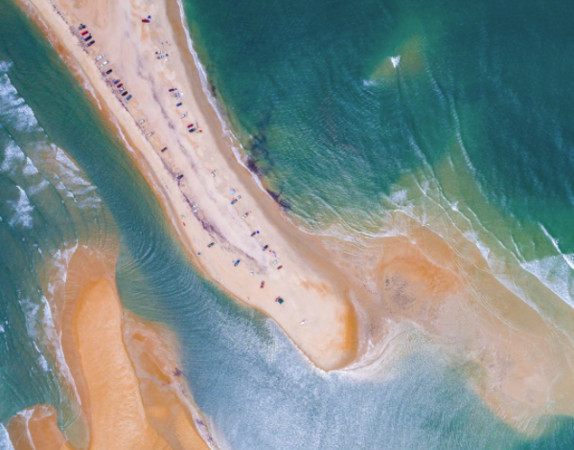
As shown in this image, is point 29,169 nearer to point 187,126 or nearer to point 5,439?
point 187,126

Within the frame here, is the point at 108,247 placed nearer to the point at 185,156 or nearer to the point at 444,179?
the point at 185,156

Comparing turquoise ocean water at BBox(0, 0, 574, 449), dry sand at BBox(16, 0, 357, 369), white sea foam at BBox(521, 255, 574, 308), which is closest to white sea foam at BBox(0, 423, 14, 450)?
turquoise ocean water at BBox(0, 0, 574, 449)

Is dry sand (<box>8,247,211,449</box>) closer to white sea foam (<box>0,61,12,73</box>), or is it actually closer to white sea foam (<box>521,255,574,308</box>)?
white sea foam (<box>0,61,12,73</box>)

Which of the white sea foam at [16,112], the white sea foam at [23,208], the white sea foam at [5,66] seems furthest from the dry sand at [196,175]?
the white sea foam at [23,208]

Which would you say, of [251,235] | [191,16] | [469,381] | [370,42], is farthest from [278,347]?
[191,16]

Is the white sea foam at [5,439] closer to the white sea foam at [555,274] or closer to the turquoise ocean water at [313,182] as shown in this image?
the turquoise ocean water at [313,182]
